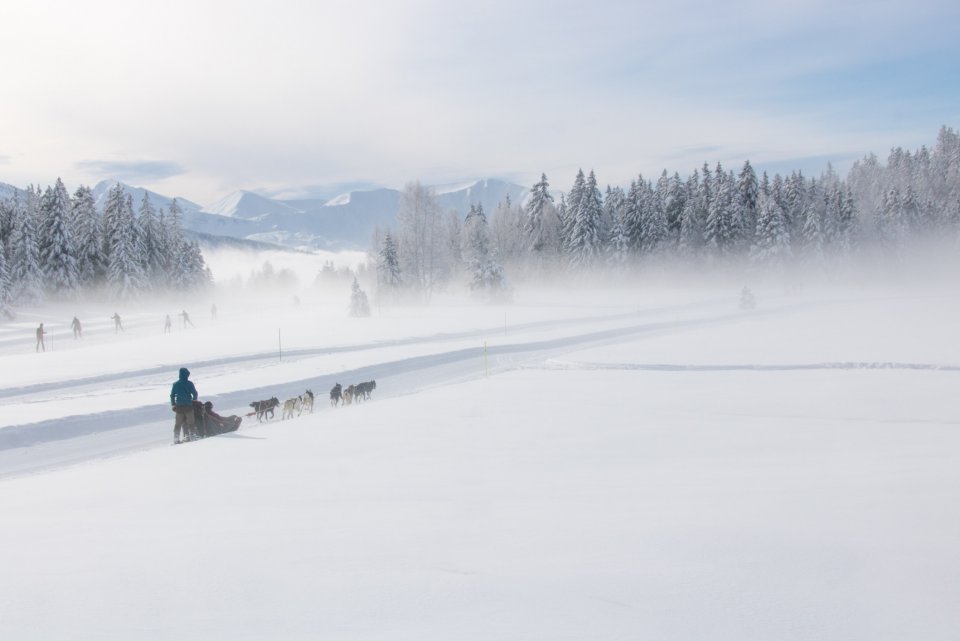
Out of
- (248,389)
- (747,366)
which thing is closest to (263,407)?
(248,389)

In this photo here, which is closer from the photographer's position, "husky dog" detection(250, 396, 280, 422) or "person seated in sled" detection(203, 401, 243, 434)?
"person seated in sled" detection(203, 401, 243, 434)

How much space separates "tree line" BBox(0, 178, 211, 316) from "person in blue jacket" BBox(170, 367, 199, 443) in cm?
4791

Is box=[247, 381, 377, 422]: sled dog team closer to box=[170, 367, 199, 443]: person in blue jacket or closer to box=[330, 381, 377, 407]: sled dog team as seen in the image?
box=[330, 381, 377, 407]: sled dog team

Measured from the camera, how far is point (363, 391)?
54.9ft

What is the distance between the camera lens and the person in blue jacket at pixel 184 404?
39.0ft

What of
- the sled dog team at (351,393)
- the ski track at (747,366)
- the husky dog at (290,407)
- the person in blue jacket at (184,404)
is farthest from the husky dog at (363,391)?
the ski track at (747,366)

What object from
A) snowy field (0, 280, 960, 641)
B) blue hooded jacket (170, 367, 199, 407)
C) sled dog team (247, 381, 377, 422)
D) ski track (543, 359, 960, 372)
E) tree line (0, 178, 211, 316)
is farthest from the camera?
tree line (0, 178, 211, 316)

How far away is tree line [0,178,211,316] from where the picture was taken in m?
54.0

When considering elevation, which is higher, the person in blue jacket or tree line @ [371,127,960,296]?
tree line @ [371,127,960,296]

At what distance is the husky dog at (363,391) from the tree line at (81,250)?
152ft

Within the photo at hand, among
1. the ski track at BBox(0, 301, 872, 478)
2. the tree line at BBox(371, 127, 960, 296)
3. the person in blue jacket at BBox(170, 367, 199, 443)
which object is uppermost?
the tree line at BBox(371, 127, 960, 296)

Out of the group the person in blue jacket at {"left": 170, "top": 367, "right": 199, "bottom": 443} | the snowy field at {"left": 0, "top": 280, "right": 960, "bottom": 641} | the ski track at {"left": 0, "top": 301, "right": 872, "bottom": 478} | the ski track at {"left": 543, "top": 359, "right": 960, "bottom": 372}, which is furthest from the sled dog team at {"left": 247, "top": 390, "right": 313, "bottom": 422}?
the ski track at {"left": 543, "top": 359, "right": 960, "bottom": 372}

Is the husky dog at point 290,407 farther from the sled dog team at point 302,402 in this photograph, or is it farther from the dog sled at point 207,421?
the dog sled at point 207,421

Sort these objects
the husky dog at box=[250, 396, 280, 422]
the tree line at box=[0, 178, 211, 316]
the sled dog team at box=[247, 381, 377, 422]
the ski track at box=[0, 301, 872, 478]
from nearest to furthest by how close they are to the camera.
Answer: the ski track at box=[0, 301, 872, 478] < the husky dog at box=[250, 396, 280, 422] < the sled dog team at box=[247, 381, 377, 422] < the tree line at box=[0, 178, 211, 316]
